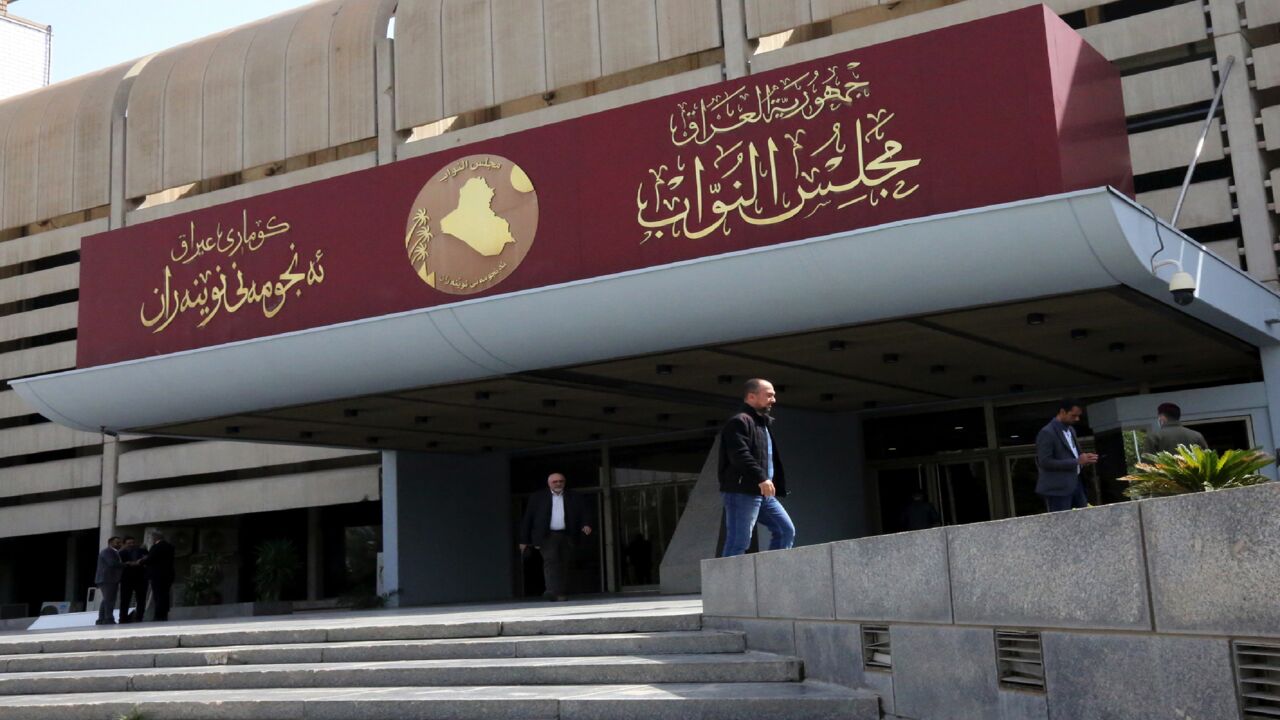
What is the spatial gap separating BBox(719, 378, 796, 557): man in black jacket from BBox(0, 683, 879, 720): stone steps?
1.92 m

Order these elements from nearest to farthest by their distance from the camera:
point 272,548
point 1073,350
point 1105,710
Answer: point 1105,710 → point 1073,350 → point 272,548

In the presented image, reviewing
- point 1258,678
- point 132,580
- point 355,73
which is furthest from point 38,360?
point 1258,678

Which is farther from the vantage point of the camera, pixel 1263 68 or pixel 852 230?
pixel 1263 68

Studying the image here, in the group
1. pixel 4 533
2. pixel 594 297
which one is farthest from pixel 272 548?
pixel 594 297

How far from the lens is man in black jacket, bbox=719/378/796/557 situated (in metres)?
9.61

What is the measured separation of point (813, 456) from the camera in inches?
768

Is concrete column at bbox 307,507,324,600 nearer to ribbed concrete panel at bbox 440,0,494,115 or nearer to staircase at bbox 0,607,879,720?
ribbed concrete panel at bbox 440,0,494,115

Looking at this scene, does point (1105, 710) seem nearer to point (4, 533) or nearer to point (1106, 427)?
point (1106, 427)

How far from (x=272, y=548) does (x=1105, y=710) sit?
1004 inches

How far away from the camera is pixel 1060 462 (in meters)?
11.2

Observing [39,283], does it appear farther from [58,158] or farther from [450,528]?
[450,528]

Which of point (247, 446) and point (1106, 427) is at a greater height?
point (247, 446)

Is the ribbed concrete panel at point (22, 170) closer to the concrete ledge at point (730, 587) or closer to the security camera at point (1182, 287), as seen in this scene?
the concrete ledge at point (730, 587)

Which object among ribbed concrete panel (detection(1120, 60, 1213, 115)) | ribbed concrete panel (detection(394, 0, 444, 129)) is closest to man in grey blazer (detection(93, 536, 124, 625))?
ribbed concrete panel (detection(394, 0, 444, 129))
